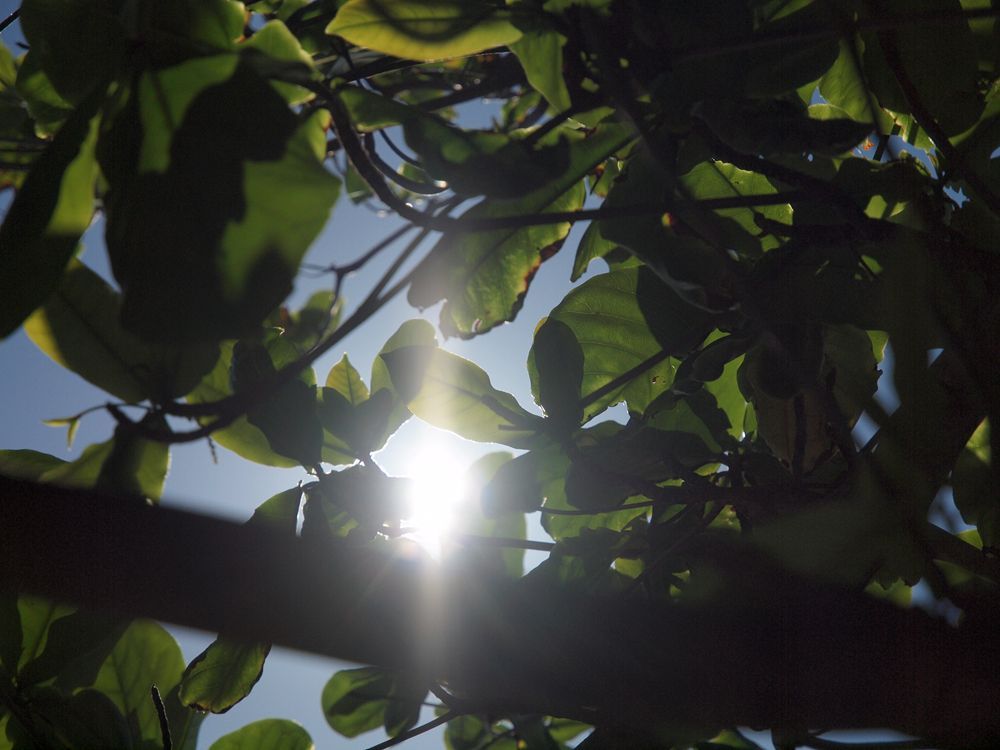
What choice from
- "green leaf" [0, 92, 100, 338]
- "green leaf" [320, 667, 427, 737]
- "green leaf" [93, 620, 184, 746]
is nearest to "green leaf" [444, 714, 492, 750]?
"green leaf" [320, 667, 427, 737]

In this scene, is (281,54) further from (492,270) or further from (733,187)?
(733,187)

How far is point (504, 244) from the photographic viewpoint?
2.52 feet

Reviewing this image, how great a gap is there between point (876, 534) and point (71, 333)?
1.98ft

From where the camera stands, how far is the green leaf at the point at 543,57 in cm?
63

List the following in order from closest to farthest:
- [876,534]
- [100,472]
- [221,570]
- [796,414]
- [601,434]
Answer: [221,570], [876,534], [100,472], [796,414], [601,434]

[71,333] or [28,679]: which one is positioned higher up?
[71,333]

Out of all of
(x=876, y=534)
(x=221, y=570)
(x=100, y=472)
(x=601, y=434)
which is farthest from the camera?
(x=601, y=434)

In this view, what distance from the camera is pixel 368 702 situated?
44.6 inches

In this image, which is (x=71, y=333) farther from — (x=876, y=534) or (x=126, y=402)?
(x=876, y=534)

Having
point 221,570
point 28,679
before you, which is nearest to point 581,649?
point 221,570

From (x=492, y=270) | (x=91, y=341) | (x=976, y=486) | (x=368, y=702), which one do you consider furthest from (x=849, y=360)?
(x=368, y=702)

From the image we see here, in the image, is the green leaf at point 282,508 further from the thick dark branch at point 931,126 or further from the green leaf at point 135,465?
the thick dark branch at point 931,126

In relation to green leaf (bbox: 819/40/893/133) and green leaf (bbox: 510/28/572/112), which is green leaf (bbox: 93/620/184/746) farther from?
green leaf (bbox: 819/40/893/133)

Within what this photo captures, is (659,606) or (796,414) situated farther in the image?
(796,414)
